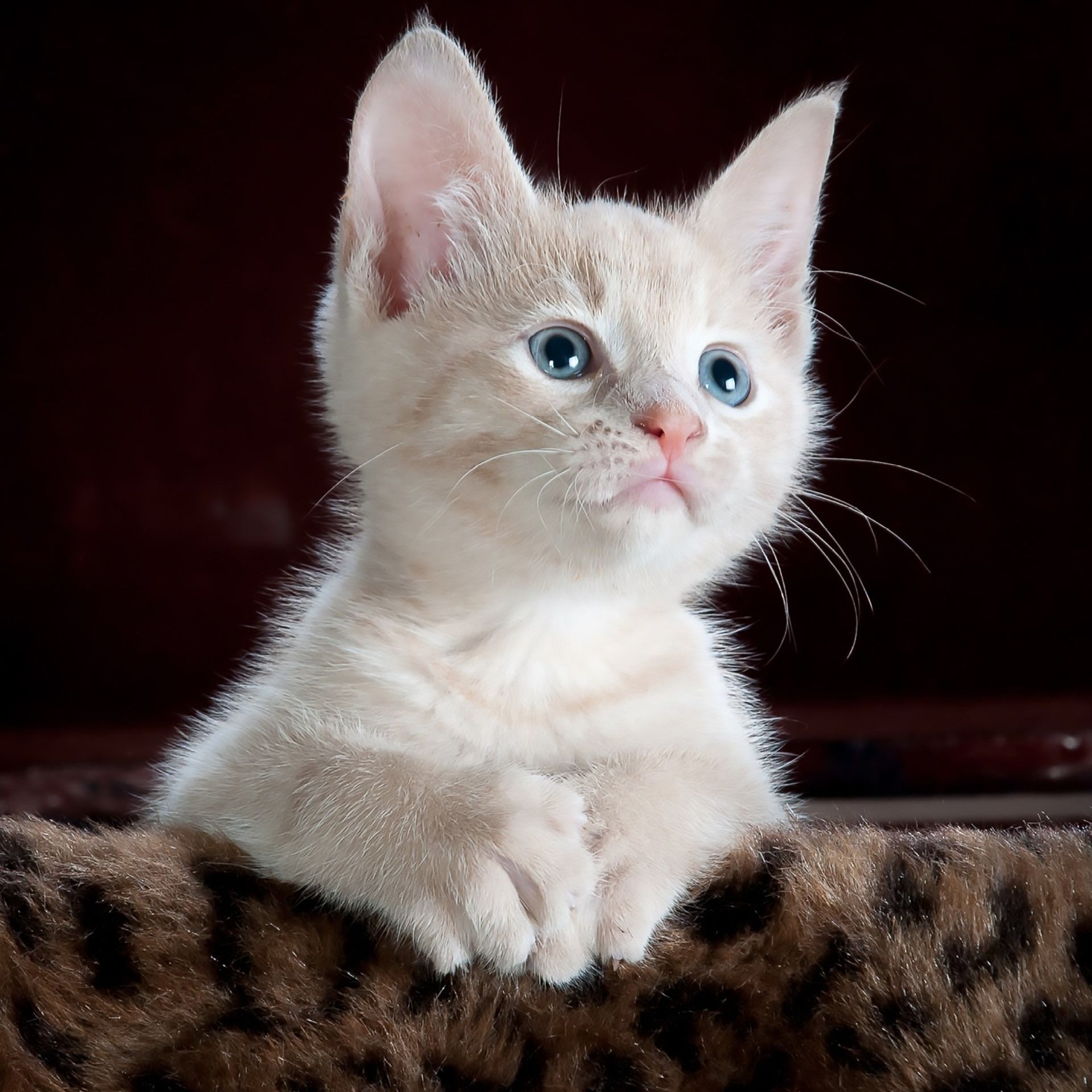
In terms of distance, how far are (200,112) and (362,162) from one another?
124 cm

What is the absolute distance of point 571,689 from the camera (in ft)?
3.20

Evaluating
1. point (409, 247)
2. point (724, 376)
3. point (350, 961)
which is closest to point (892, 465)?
point (724, 376)

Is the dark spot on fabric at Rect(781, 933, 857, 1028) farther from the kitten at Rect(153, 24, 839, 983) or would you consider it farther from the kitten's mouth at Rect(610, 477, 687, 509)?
the kitten's mouth at Rect(610, 477, 687, 509)

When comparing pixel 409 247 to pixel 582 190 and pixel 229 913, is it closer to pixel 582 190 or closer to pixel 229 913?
pixel 229 913

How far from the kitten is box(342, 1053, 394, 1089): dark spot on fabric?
2.9 inches

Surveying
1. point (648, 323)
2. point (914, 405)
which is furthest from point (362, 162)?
point (914, 405)

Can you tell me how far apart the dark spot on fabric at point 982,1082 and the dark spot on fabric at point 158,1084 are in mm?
432

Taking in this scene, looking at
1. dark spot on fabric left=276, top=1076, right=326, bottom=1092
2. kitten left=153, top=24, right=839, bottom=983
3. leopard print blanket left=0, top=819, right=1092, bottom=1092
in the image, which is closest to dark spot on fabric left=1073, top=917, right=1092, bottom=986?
leopard print blanket left=0, top=819, right=1092, bottom=1092

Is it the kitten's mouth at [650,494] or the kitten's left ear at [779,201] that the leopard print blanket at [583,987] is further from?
the kitten's left ear at [779,201]

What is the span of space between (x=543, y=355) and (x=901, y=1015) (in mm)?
555

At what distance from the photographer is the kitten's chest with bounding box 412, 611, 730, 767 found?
3.05ft

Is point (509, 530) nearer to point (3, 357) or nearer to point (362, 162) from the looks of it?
point (362, 162)

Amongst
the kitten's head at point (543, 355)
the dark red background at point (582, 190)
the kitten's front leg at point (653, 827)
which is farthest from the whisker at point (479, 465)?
the dark red background at point (582, 190)

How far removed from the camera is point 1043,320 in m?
2.01
